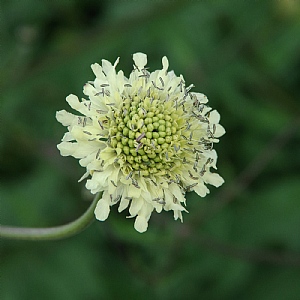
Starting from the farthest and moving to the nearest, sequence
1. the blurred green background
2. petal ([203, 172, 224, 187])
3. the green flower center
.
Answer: the blurred green background < petal ([203, 172, 224, 187]) < the green flower center

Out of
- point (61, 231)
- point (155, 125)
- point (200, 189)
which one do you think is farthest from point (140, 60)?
point (61, 231)

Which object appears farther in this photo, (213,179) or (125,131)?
(213,179)

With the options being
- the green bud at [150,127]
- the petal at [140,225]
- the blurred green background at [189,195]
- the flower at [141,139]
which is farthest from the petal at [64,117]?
the blurred green background at [189,195]

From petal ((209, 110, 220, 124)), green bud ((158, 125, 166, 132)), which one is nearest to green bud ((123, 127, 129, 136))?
green bud ((158, 125, 166, 132))

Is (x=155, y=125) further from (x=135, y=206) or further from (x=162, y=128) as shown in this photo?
(x=135, y=206)

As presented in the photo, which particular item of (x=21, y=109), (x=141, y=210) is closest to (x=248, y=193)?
(x=21, y=109)

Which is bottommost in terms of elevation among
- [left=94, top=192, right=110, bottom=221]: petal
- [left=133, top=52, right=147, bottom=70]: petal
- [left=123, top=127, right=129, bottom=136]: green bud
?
[left=94, top=192, right=110, bottom=221]: petal

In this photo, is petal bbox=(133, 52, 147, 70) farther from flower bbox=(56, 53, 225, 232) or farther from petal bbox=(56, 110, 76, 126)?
petal bbox=(56, 110, 76, 126)
